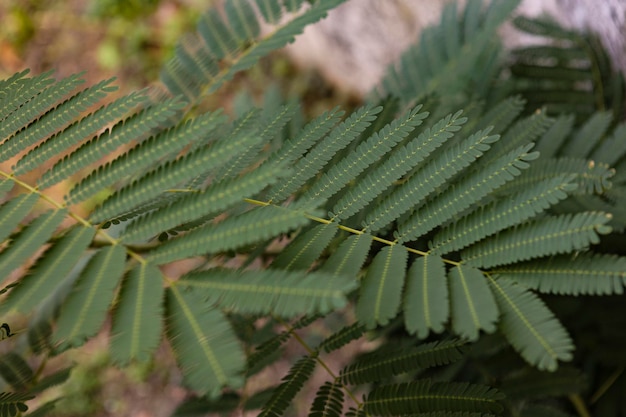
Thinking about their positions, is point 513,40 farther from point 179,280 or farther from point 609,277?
point 179,280

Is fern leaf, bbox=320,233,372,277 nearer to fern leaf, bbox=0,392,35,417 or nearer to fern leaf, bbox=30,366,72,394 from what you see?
fern leaf, bbox=0,392,35,417

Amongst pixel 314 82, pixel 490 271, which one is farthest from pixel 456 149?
pixel 314 82

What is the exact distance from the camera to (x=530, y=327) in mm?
842

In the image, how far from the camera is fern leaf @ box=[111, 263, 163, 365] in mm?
763

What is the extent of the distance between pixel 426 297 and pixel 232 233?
32 cm

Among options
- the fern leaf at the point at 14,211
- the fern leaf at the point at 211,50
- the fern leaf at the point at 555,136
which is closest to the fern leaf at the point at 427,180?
the fern leaf at the point at 555,136

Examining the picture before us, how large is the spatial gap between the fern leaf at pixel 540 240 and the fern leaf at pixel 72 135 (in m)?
0.65

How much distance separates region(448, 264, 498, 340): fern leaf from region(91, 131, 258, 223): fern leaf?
40 cm

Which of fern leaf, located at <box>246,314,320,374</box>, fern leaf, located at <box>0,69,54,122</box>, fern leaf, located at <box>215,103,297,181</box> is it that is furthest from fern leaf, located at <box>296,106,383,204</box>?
fern leaf, located at <box>0,69,54,122</box>

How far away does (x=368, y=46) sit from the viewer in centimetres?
308

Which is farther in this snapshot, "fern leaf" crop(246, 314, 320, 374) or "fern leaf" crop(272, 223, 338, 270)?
"fern leaf" crop(246, 314, 320, 374)

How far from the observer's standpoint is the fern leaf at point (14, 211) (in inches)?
36.3

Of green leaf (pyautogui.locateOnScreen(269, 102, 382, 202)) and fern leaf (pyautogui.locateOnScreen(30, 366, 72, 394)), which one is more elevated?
green leaf (pyautogui.locateOnScreen(269, 102, 382, 202))

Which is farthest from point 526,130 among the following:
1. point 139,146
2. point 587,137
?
point 139,146
